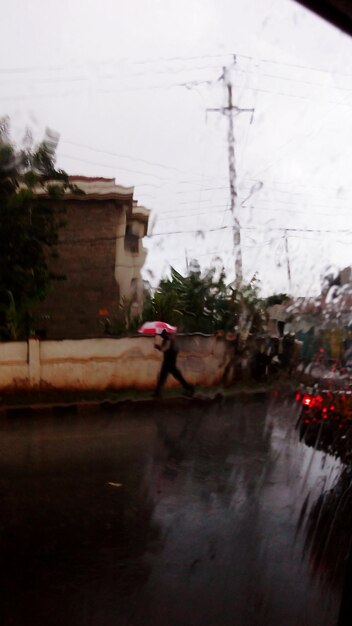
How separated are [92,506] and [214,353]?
1.34 meters

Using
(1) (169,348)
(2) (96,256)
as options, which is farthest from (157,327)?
(2) (96,256)

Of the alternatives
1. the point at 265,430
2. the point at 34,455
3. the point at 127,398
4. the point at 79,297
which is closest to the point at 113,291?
the point at 79,297

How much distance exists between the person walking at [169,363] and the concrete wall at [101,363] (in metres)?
0.04

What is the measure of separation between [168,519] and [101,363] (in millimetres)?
1060

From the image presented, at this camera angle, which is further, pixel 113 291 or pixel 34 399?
pixel 34 399

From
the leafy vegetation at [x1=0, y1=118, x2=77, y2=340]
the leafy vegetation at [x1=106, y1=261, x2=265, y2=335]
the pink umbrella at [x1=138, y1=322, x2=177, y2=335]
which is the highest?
the leafy vegetation at [x1=0, y1=118, x2=77, y2=340]

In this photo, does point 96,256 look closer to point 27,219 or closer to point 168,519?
point 27,219

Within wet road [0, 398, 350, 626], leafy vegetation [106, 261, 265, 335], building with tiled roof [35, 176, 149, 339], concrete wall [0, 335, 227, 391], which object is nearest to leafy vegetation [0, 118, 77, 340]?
building with tiled roof [35, 176, 149, 339]

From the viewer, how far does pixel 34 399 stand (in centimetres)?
426

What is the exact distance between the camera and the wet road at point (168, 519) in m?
2.65

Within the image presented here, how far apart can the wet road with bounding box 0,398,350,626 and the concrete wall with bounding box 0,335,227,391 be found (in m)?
0.24

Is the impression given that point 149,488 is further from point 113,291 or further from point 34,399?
point 113,291

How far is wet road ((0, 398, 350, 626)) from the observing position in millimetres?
2650

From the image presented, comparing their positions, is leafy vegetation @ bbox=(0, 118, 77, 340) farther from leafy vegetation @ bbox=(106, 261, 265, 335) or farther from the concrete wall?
leafy vegetation @ bbox=(106, 261, 265, 335)
